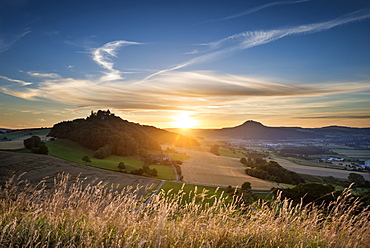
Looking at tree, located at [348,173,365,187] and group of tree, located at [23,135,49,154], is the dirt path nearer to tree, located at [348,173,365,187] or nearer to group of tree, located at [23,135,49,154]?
group of tree, located at [23,135,49,154]

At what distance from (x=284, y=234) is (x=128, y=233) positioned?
3.85 meters

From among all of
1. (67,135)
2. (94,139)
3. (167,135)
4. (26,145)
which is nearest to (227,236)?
(26,145)

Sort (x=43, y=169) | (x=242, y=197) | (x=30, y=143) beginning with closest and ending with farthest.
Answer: (x=242, y=197), (x=43, y=169), (x=30, y=143)

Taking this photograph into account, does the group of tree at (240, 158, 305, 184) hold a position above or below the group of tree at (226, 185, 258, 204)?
below

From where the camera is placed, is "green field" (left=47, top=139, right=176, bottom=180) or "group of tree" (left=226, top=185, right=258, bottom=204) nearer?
"group of tree" (left=226, top=185, right=258, bottom=204)

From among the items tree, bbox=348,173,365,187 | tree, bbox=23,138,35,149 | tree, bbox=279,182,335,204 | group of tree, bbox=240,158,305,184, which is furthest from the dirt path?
tree, bbox=348,173,365,187

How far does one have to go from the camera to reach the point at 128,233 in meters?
4.85

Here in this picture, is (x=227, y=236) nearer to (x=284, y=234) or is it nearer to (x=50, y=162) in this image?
(x=284, y=234)

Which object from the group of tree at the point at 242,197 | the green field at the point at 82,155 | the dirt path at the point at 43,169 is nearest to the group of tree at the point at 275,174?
the group of tree at the point at 242,197

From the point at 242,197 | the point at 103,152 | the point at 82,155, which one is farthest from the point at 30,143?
the point at 242,197

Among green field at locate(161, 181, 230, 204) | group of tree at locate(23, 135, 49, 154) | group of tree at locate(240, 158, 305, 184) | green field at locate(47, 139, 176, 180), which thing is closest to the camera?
green field at locate(161, 181, 230, 204)

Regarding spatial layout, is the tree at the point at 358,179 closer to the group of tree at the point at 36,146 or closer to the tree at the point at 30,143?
the group of tree at the point at 36,146

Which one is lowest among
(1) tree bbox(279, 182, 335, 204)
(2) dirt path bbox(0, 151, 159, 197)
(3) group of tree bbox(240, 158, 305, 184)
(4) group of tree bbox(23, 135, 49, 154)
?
(3) group of tree bbox(240, 158, 305, 184)

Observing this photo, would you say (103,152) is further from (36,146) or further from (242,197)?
(242,197)
